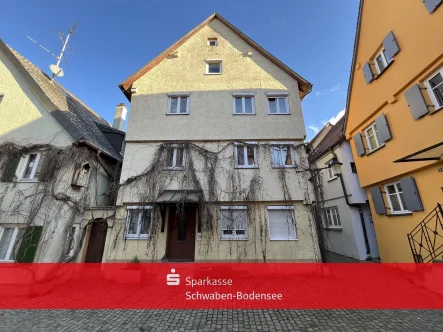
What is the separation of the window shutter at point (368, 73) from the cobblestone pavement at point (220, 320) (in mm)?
9515

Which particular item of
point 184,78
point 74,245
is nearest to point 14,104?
point 74,245

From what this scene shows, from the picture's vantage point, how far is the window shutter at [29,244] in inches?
281

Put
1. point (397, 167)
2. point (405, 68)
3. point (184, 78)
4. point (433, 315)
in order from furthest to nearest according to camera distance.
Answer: point (184, 78) < point (397, 167) < point (405, 68) < point (433, 315)

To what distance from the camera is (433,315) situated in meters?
4.76

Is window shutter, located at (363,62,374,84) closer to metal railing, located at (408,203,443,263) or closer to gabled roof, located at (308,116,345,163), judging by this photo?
gabled roof, located at (308,116,345,163)

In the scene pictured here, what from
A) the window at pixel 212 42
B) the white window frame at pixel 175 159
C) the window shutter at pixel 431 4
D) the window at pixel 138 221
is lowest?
the window at pixel 138 221

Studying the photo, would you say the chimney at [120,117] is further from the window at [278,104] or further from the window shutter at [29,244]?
the window at [278,104]

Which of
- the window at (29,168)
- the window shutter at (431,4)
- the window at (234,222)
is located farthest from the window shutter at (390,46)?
the window at (29,168)

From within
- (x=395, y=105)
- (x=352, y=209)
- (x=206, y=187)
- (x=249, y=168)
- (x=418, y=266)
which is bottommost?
(x=418, y=266)

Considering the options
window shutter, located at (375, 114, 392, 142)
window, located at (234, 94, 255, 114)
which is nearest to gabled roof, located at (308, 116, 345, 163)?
window shutter, located at (375, 114, 392, 142)

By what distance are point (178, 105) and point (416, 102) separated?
33.8ft

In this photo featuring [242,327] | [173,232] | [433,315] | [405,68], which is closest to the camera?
[242,327]

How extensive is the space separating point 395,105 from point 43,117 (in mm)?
16205

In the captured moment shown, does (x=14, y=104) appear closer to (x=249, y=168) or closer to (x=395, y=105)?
(x=249, y=168)
